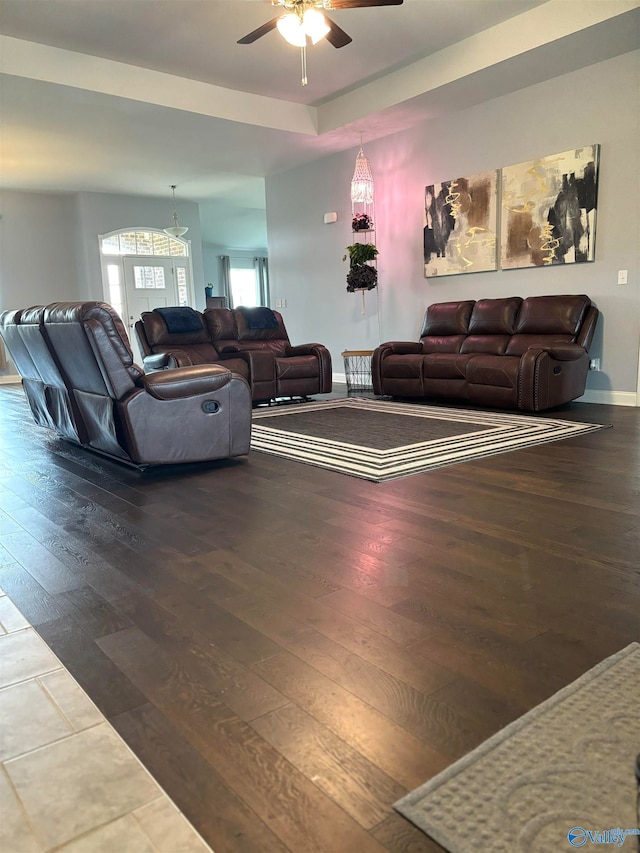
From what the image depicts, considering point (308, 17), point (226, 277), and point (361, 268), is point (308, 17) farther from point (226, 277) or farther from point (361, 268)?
point (226, 277)

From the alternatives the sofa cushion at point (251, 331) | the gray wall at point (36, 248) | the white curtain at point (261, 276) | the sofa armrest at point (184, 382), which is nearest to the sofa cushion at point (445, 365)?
the sofa cushion at point (251, 331)

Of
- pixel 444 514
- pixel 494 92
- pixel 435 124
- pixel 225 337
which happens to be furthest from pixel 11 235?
pixel 444 514

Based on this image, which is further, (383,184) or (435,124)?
(383,184)

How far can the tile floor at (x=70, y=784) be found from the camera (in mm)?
1018

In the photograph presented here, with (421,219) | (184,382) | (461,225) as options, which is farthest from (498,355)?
(184,382)

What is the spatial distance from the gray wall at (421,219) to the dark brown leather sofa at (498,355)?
1.02 ft

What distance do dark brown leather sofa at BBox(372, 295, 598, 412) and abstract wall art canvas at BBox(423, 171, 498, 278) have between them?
0.54 m

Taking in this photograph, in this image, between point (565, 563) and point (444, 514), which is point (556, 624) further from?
point (444, 514)

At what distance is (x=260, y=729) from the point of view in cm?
128

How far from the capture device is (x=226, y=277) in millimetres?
15406

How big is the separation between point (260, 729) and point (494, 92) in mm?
6327

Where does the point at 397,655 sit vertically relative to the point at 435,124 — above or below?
below

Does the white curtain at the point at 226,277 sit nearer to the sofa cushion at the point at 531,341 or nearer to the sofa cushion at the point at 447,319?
the sofa cushion at the point at 447,319

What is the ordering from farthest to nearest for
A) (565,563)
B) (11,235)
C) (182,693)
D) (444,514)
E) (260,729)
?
(11,235), (444,514), (565,563), (182,693), (260,729)
